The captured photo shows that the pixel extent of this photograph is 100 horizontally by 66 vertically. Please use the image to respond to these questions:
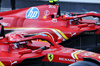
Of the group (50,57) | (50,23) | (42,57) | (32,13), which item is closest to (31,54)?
(42,57)

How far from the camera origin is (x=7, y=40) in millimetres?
6270

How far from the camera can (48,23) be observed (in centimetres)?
991

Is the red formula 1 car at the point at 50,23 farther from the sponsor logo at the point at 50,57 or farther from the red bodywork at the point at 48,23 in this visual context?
the sponsor logo at the point at 50,57

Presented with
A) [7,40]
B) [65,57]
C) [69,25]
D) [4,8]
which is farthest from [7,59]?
[4,8]

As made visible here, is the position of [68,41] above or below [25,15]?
below

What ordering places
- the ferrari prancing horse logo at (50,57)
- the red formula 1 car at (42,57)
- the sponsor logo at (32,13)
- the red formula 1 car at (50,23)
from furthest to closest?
the sponsor logo at (32,13) < the red formula 1 car at (50,23) < the ferrari prancing horse logo at (50,57) < the red formula 1 car at (42,57)

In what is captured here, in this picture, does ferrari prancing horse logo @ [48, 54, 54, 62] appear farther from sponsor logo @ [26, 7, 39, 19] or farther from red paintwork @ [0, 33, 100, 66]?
sponsor logo @ [26, 7, 39, 19]

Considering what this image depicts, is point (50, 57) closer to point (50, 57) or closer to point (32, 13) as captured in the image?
point (50, 57)

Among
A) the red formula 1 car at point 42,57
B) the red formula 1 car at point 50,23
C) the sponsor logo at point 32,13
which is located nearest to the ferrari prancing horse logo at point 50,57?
the red formula 1 car at point 42,57

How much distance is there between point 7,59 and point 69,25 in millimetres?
4462

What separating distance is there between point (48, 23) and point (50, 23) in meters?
0.09

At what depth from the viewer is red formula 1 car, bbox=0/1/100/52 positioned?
909 centimetres

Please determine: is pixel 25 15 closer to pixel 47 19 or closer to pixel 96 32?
pixel 47 19

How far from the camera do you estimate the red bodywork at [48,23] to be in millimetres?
9125
